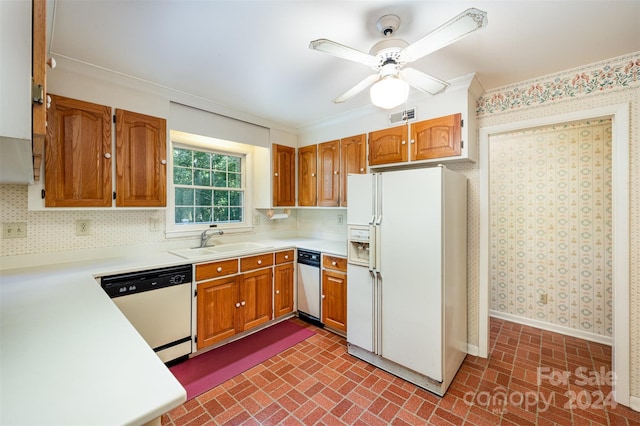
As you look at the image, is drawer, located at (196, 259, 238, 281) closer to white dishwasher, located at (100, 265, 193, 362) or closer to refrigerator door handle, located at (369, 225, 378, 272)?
white dishwasher, located at (100, 265, 193, 362)

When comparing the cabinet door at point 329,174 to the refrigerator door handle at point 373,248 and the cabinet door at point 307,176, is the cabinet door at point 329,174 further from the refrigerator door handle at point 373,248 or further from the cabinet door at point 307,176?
the refrigerator door handle at point 373,248

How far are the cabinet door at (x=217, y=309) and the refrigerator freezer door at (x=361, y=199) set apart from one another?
131cm

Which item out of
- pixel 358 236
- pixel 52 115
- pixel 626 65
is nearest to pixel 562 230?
pixel 626 65

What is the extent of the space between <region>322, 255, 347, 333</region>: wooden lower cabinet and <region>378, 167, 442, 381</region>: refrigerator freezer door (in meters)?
0.56

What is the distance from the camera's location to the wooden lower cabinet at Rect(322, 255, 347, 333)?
2.74 meters

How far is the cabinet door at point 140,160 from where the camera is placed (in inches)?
88.4

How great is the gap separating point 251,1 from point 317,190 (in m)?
2.18

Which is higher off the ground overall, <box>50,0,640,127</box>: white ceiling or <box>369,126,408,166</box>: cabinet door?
<box>50,0,640,127</box>: white ceiling

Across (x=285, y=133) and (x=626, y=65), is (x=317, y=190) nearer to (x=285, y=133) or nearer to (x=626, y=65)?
(x=285, y=133)

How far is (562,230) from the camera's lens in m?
2.91

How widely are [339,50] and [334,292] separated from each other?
86.6 inches

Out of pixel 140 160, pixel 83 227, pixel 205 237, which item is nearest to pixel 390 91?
pixel 140 160

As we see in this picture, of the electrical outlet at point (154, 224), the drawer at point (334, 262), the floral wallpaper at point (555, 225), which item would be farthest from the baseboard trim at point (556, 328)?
the electrical outlet at point (154, 224)

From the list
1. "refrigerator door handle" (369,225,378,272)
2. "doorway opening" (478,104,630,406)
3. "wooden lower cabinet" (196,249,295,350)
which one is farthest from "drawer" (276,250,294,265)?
"doorway opening" (478,104,630,406)
